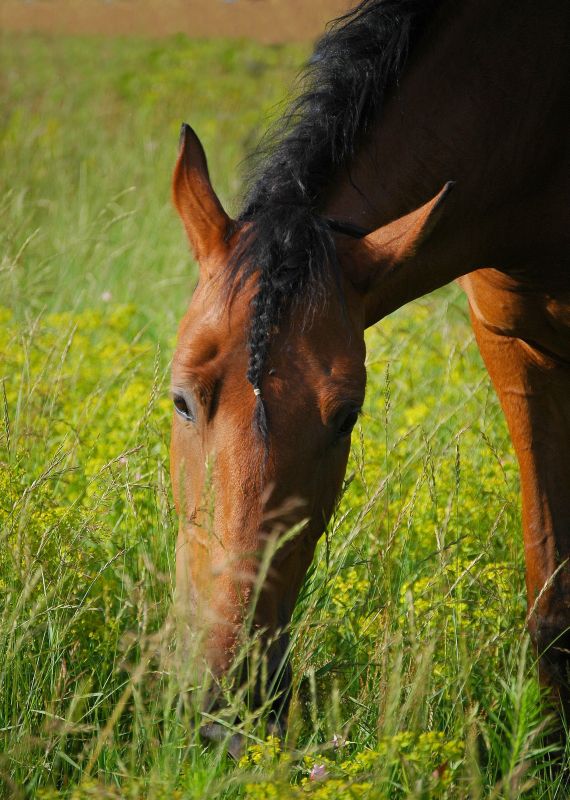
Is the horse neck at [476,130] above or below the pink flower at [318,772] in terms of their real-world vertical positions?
above

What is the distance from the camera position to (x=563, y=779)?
2.77 metres

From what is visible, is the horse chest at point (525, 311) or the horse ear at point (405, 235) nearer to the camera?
the horse ear at point (405, 235)

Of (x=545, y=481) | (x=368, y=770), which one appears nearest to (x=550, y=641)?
(x=545, y=481)

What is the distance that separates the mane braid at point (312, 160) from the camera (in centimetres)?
213

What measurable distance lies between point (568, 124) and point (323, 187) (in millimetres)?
867

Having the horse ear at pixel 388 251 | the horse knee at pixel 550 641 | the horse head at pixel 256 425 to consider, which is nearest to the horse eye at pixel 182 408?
the horse head at pixel 256 425

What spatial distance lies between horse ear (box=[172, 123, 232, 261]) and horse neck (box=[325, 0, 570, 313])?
0.43 metres

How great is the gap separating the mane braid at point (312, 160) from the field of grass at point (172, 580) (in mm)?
334

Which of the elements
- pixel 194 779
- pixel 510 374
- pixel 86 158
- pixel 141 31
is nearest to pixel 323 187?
pixel 510 374

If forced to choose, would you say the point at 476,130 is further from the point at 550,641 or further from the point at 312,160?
the point at 550,641

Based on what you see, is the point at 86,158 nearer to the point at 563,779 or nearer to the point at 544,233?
the point at 544,233

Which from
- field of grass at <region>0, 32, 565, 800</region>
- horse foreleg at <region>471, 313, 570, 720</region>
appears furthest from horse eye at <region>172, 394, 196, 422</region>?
horse foreleg at <region>471, 313, 570, 720</region>

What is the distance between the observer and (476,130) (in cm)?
266

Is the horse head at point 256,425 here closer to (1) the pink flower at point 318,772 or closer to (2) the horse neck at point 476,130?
(1) the pink flower at point 318,772
